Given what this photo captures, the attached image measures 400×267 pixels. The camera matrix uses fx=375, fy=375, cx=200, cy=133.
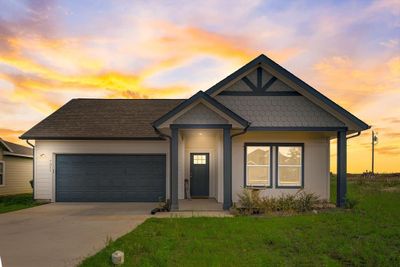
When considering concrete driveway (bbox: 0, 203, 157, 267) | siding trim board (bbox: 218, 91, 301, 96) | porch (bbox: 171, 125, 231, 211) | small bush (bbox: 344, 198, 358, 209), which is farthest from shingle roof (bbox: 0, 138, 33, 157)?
small bush (bbox: 344, 198, 358, 209)

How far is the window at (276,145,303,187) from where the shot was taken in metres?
16.1

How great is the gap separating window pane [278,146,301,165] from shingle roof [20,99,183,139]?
5962 millimetres

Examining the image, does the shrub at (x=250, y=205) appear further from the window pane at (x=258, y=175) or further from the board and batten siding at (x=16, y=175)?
the board and batten siding at (x=16, y=175)

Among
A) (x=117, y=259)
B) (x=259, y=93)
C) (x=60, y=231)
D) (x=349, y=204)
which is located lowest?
(x=60, y=231)

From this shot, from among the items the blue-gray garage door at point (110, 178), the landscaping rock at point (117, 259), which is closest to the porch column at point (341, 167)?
the blue-gray garage door at point (110, 178)

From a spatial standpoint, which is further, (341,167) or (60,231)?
(341,167)

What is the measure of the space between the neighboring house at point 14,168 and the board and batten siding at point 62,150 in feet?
19.7

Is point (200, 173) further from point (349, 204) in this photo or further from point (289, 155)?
point (349, 204)

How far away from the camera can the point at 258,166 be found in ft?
52.9

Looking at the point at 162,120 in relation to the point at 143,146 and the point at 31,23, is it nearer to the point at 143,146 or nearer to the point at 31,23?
the point at 143,146

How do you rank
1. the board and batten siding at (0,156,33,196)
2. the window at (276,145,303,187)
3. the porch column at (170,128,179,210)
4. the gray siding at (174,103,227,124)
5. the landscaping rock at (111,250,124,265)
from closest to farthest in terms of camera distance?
the landscaping rock at (111,250,124,265)
the porch column at (170,128,179,210)
the gray siding at (174,103,227,124)
the window at (276,145,303,187)
the board and batten siding at (0,156,33,196)

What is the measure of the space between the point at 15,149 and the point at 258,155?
1752 cm

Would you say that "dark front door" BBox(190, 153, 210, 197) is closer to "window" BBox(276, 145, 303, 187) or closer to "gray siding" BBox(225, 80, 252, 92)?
"window" BBox(276, 145, 303, 187)

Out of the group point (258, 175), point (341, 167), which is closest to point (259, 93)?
point (258, 175)
